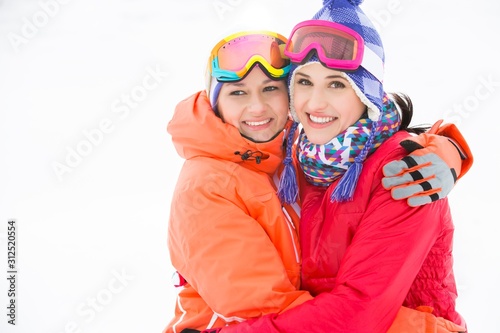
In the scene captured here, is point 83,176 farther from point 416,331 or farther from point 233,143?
point 416,331

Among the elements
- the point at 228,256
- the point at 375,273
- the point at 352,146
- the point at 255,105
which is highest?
the point at 255,105

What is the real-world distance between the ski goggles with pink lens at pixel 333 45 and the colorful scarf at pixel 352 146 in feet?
0.75

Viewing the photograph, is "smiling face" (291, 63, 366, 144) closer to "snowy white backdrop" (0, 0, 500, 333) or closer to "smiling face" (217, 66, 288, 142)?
"smiling face" (217, 66, 288, 142)

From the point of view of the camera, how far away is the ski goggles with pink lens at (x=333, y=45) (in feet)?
6.08

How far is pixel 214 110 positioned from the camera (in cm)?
218

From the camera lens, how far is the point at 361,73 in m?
1.88

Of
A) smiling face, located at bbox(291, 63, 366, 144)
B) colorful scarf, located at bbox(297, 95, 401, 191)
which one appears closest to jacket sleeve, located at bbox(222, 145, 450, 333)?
colorful scarf, located at bbox(297, 95, 401, 191)

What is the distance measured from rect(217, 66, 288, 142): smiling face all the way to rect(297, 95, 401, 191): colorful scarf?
20cm

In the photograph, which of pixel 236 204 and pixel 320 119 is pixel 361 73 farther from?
pixel 236 204

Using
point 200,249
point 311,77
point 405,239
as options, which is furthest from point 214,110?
point 405,239

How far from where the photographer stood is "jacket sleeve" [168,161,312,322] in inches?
73.8

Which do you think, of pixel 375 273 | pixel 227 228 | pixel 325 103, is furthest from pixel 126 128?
pixel 375 273

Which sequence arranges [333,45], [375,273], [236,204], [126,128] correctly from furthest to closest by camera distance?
1. [126,128]
2. [236,204]
3. [333,45]
4. [375,273]

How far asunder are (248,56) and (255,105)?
0.63 feet
